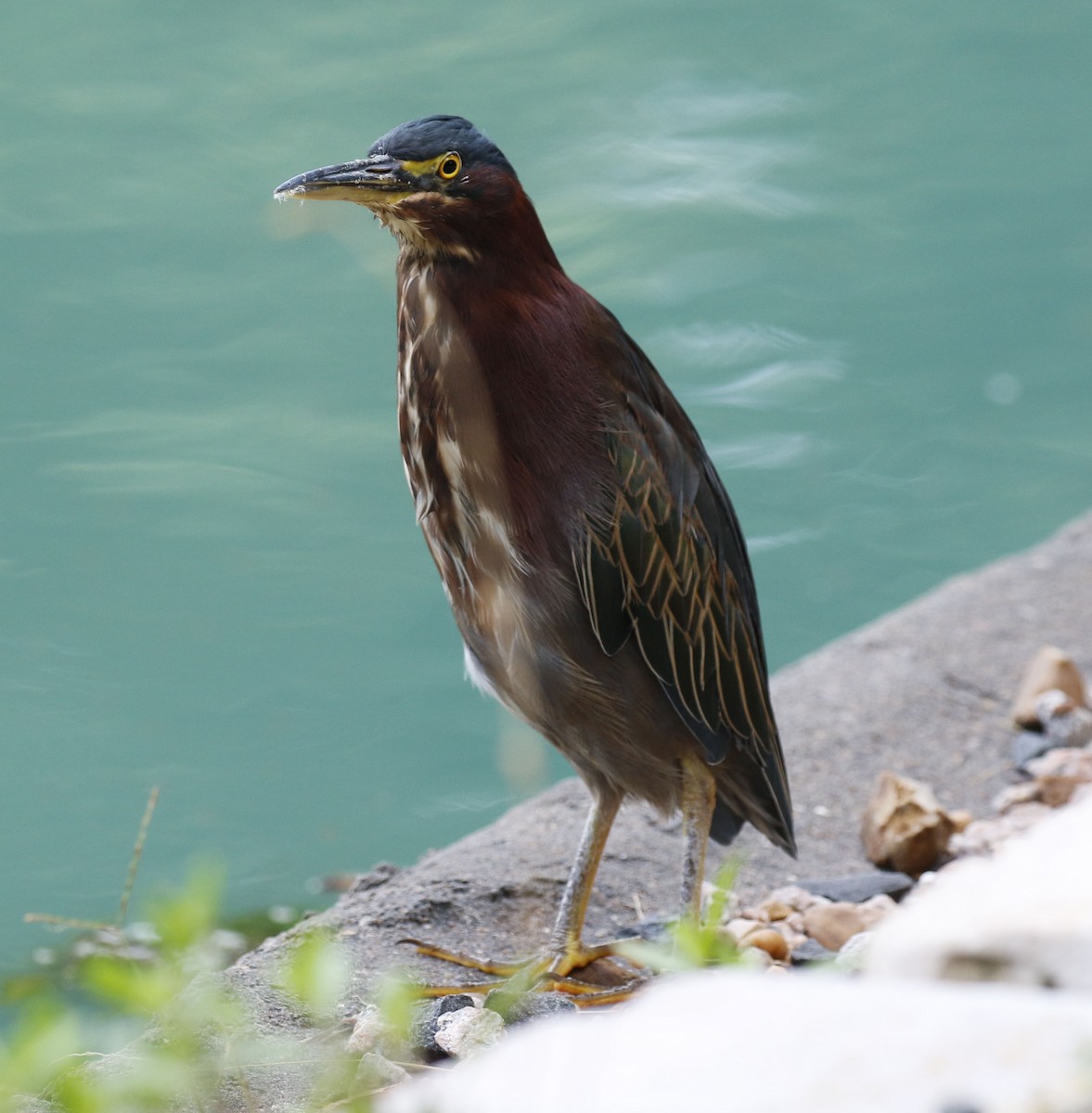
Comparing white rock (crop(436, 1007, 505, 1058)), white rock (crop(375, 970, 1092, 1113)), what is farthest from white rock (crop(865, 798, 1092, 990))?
white rock (crop(436, 1007, 505, 1058))

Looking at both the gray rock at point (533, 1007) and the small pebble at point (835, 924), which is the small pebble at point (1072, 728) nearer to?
the small pebble at point (835, 924)

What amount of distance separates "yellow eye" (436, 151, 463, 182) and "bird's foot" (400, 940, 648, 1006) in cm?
118

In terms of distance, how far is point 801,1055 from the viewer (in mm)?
792

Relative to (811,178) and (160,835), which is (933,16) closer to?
(811,178)

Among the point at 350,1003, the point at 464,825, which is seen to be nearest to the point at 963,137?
the point at 464,825

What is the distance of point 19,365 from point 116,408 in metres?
0.28

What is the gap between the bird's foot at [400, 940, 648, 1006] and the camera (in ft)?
7.28

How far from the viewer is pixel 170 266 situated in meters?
4.09

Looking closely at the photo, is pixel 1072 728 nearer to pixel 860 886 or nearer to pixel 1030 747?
pixel 1030 747

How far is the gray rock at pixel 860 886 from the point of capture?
2.67 metres

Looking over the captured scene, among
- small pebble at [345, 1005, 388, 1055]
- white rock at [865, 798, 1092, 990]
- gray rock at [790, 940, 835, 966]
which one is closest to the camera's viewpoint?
white rock at [865, 798, 1092, 990]

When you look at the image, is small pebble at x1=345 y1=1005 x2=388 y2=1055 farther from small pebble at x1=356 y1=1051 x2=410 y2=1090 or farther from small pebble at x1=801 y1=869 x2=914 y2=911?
small pebble at x1=801 y1=869 x2=914 y2=911

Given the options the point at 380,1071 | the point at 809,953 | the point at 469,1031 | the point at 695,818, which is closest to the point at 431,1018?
the point at 469,1031

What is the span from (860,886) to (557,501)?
1.12 meters
